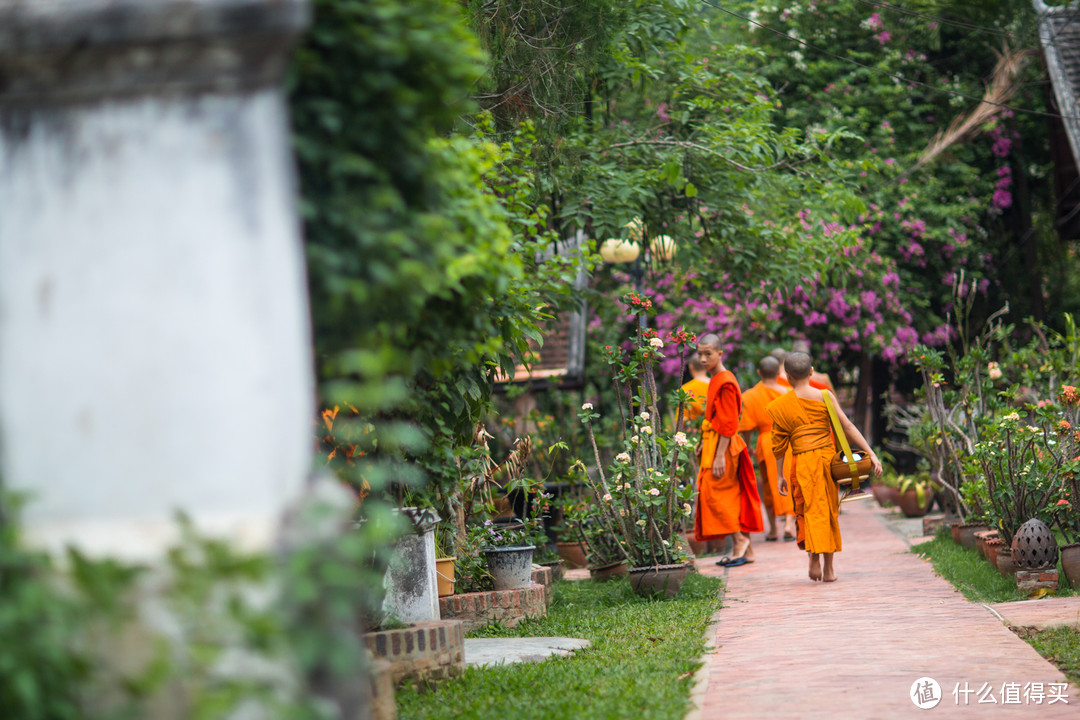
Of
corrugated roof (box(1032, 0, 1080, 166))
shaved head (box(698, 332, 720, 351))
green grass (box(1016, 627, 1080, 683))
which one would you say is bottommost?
green grass (box(1016, 627, 1080, 683))

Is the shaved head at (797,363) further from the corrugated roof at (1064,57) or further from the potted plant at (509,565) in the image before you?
the corrugated roof at (1064,57)

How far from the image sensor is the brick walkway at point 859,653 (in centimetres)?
458

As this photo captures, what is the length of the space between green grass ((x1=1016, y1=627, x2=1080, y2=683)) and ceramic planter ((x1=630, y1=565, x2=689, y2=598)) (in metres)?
2.67

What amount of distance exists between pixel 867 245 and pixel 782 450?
7.43 metres

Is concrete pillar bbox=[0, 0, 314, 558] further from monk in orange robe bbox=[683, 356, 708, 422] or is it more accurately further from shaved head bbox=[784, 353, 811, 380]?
monk in orange robe bbox=[683, 356, 708, 422]

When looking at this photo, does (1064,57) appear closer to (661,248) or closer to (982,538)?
(661,248)

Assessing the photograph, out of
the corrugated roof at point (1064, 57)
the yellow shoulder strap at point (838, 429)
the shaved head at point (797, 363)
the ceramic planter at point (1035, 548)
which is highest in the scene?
the corrugated roof at point (1064, 57)

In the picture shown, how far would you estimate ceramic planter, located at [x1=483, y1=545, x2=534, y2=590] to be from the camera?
745 cm

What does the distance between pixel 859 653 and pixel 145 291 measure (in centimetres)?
443

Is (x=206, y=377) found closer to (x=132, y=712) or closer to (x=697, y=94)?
(x=132, y=712)

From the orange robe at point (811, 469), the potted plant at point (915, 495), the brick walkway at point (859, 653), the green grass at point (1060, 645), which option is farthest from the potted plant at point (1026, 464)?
the potted plant at point (915, 495)

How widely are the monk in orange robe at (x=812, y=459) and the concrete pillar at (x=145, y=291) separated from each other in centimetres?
667

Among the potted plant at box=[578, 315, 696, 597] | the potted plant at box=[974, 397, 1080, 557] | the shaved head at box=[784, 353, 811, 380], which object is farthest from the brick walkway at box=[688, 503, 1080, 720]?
the shaved head at box=[784, 353, 811, 380]

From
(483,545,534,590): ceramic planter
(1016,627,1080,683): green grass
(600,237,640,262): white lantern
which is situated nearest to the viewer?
(1016,627,1080,683): green grass
